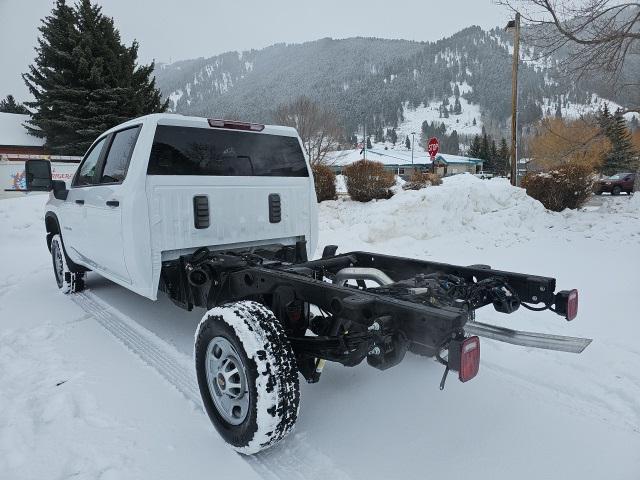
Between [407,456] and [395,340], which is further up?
[395,340]

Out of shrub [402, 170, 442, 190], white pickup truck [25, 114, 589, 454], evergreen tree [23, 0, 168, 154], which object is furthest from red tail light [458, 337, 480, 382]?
evergreen tree [23, 0, 168, 154]

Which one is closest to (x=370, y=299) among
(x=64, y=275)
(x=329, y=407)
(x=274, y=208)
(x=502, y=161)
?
(x=329, y=407)

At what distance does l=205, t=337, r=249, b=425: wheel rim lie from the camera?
2645 millimetres

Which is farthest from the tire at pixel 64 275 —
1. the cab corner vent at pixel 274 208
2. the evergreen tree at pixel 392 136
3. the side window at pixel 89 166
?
the evergreen tree at pixel 392 136

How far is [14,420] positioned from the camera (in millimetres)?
2949

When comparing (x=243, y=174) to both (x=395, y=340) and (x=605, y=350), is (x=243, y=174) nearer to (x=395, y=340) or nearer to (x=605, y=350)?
(x=395, y=340)

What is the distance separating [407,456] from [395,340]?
80 cm

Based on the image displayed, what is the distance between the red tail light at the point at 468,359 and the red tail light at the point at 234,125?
9.89 feet

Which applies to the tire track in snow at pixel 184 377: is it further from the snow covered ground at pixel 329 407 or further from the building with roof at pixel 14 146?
the building with roof at pixel 14 146

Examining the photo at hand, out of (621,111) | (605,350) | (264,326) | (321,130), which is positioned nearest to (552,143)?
(321,130)

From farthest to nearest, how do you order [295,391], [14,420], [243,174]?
[243,174]
[14,420]
[295,391]

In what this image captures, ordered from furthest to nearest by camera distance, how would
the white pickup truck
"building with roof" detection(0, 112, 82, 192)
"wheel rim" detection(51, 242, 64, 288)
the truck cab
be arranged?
"building with roof" detection(0, 112, 82, 192) → "wheel rim" detection(51, 242, 64, 288) → the truck cab → the white pickup truck

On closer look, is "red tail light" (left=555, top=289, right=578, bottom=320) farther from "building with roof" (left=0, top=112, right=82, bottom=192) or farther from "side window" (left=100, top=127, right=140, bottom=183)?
"building with roof" (left=0, top=112, right=82, bottom=192)

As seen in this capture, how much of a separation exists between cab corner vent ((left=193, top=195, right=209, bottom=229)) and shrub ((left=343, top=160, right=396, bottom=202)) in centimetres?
1080
